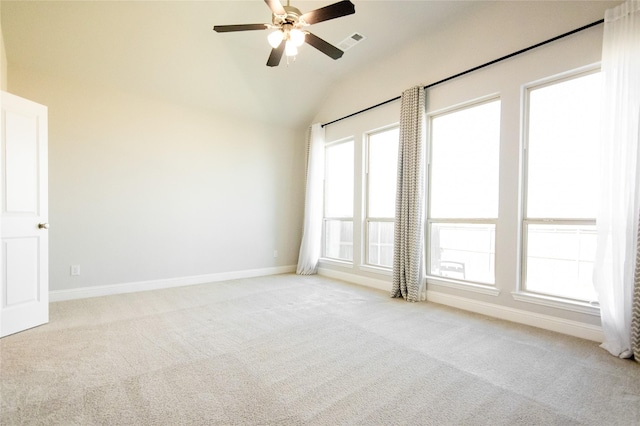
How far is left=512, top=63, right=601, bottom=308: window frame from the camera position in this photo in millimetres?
2941

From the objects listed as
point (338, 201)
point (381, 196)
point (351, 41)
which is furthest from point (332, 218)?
point (351, 41)

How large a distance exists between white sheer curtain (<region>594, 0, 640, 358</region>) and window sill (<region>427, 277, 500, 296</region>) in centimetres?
98

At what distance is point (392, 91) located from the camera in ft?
15.0

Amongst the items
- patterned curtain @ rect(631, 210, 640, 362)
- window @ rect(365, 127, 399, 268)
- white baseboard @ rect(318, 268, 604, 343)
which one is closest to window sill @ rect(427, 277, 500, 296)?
white baseboard @ rect(318, 268, 604, 343)

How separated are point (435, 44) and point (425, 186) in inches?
75.7

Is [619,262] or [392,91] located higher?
[392,91]

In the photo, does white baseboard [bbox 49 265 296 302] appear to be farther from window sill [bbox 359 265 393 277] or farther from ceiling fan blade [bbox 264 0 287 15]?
ceiling fan blade [bbox 264 0 287 15]

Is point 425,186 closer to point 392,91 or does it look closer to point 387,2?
point 392,91

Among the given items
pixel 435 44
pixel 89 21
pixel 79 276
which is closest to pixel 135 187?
pixel 79 276

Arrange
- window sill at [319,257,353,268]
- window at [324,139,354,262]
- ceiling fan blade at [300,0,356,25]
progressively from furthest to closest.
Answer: window at [324,139,354,262], window sill at [319,257,353,268], ceiling fan blade at [300,0,356,25]

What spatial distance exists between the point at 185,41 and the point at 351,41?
2.33 meters

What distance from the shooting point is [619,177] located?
2.58m

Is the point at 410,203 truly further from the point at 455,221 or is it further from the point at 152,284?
the point at 152,284

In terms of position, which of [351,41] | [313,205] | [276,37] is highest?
[351,41]
